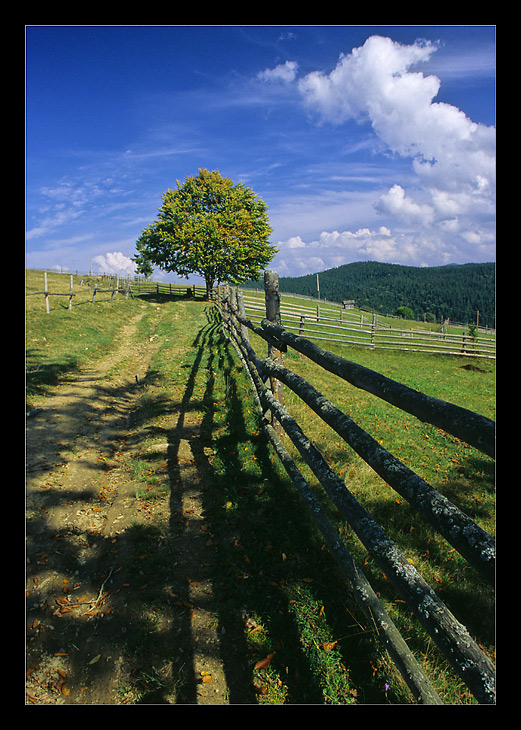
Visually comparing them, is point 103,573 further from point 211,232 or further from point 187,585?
point 211,232

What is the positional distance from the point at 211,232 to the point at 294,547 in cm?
2826

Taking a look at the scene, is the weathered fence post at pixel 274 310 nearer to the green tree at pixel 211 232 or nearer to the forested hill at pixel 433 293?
the green tree at pixel 211 232

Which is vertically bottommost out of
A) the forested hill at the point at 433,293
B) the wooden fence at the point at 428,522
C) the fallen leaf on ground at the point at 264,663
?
the fallen leaf on ground at the point at 264,663

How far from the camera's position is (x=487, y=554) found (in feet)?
3.99

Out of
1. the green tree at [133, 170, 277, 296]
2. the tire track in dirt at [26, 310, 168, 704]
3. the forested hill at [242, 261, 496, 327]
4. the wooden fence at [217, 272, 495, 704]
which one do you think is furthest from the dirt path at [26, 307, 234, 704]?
the forested hill at [242, 261, 496, 327]

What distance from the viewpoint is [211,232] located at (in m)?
28.3

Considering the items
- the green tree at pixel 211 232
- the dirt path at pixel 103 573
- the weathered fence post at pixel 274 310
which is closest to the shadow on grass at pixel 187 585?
the dirt path at pixel 103 573

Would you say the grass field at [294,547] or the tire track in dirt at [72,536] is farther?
the tire track in dirt at [72,536]

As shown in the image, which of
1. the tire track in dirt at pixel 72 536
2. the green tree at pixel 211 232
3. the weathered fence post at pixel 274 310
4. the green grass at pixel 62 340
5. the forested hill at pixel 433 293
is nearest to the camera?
the tire track in dirt at pixel 72 536

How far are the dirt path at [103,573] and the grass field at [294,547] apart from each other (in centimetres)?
9

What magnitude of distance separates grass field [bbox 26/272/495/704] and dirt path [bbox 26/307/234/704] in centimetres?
9

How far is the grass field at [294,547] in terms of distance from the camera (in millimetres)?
2320
